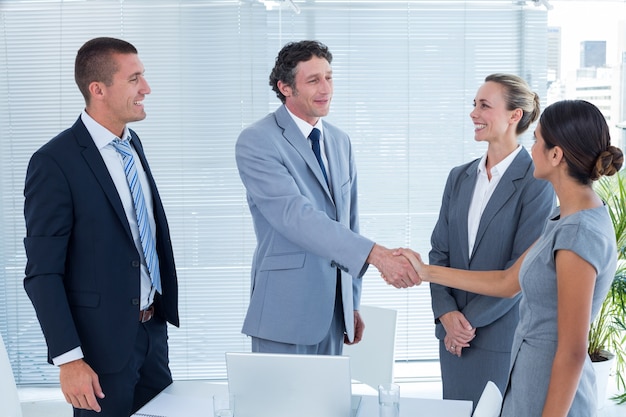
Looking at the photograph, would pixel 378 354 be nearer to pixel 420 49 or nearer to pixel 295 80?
pixel 295 80

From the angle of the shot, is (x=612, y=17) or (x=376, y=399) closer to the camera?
(x=376, y=399)

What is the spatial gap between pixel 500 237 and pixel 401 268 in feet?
1.34

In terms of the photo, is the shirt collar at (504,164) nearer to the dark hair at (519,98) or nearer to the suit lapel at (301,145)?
the dark hair at (519,98)

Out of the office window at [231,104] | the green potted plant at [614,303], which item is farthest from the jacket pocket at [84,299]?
the green potted plant at [614,303]

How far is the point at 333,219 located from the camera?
2709 mm

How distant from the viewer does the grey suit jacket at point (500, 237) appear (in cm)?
259

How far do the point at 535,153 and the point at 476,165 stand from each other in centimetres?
75

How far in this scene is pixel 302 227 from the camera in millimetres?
2527

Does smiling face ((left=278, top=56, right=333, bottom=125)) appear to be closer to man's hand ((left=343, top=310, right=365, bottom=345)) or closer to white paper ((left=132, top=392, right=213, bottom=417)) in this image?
man's hand ((left=343, top=310, right=365, bottom=345))

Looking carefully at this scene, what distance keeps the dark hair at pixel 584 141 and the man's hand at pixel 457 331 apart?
0.86 metres

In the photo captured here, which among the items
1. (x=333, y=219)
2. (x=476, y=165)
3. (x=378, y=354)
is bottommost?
(x=378, y=354)

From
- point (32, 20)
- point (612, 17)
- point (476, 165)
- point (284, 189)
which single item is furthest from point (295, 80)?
point (612, 17)

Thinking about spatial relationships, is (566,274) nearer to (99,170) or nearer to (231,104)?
(99,170)

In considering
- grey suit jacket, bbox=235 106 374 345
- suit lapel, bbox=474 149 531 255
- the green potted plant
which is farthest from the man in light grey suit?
the green potted plant
